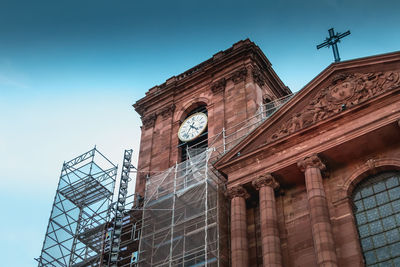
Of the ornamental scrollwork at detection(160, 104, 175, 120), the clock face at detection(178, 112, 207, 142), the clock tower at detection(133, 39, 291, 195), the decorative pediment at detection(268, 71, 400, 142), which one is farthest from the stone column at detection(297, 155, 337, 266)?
the ornamental scrollwork at detection(160, 104, 175, 120)

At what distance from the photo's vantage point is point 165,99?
35.4 meters

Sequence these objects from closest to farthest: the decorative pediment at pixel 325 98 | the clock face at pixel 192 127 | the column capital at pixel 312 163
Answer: the column capital at pixel 312 163 → the decorative pediment at pixel 325 98 → the clock face at pixel 192 127

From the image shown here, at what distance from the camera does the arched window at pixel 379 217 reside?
1903 cm

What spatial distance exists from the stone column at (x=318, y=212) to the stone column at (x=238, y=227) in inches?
108

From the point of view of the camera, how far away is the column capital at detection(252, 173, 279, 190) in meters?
22.7

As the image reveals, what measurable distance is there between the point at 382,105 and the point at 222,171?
7.13m

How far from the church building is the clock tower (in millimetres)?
1935

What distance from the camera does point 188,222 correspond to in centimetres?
2472

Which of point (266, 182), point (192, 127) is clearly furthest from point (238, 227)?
point (192, 127)

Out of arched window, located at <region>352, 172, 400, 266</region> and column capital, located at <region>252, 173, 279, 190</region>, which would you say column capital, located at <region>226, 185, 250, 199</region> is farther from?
arched window, located at <region>352, 172, 400, 266</region>

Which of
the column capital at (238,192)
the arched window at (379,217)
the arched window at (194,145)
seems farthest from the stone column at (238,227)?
the arched window at (194,145)

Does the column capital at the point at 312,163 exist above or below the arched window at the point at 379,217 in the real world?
above

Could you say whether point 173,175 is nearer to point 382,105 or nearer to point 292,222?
point 292,222

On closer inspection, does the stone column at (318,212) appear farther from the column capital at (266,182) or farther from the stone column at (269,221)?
the stone column at (269,221)
